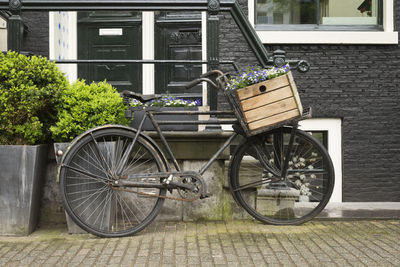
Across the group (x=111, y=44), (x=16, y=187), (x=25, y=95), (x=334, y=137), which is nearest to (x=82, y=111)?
(x=25, y=95)

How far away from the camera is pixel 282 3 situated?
5.88 metres

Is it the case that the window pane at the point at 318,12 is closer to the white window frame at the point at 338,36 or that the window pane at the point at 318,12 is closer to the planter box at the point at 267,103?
the white window frame at the point at 338,36

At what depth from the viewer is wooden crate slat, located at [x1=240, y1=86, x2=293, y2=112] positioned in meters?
3.36

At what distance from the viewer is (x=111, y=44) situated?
6.34 m

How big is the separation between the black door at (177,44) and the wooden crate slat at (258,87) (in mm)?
2901

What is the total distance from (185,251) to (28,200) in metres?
1.33

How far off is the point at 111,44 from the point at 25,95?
10.6 feet

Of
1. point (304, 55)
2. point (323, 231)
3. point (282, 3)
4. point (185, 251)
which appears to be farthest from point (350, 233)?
point (282, 3)

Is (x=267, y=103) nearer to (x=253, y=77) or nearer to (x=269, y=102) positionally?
(x=269, y=102)

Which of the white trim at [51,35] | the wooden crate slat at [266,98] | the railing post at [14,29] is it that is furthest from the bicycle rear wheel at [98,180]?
the white trim at [51,35]

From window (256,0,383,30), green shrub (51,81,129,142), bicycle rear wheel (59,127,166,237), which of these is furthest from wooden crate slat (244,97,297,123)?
window (256,0,383,30)

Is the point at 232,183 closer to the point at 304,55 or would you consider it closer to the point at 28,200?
the point at 28,200

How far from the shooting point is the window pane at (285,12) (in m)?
5.80

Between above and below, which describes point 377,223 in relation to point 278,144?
below
